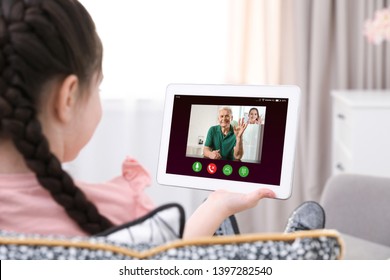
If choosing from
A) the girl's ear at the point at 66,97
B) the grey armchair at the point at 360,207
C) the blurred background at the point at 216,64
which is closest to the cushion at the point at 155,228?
the girl's ear at the point at 66,97

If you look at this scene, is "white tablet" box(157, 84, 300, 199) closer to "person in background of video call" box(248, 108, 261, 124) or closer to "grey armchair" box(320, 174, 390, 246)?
"person in background of video call" box(248, 108, 261, 124)

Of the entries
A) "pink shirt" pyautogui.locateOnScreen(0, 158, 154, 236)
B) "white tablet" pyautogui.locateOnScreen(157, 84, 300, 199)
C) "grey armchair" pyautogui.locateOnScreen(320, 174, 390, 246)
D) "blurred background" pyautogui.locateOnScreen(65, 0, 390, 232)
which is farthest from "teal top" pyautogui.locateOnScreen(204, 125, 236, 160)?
"blurred background" pyautogui.locateOnScreen(65, 0, 390, 232)

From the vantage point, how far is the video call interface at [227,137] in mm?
655

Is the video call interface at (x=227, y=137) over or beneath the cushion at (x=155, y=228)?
over

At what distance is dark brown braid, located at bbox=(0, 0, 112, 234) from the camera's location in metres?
0.47

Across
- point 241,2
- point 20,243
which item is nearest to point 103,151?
point 241,2

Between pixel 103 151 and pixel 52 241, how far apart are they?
7.93 ft

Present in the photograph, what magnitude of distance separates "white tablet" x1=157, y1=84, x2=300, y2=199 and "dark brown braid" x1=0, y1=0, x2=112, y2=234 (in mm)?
219

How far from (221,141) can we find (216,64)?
2.25m

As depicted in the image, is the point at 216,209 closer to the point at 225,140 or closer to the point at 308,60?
the point at 225,140

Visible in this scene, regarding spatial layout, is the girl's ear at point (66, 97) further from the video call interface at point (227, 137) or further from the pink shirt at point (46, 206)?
the video call interface at point (227, 137)

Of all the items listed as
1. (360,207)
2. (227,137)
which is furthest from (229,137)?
(360,207)

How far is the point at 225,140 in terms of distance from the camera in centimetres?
68
